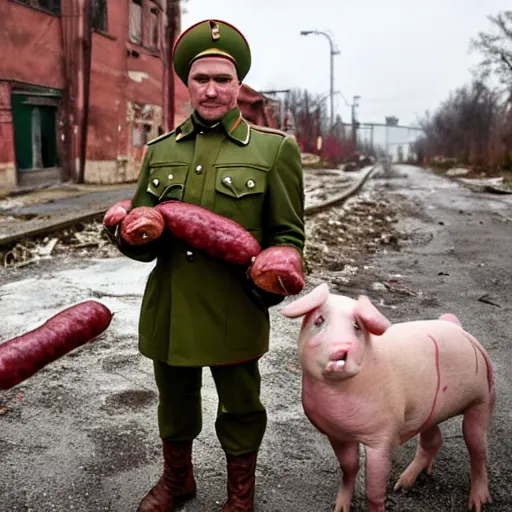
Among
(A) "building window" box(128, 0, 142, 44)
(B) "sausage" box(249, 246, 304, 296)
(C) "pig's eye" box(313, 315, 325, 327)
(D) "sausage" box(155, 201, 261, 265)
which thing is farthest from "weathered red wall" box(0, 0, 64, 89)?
(C) "pig's eye" box(313, 315, 325, 327)

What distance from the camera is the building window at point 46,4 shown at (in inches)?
573

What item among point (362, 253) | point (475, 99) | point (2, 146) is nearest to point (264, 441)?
point (362, 253)

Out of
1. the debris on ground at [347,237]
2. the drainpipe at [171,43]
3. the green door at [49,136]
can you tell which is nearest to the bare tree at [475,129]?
the drainpipe at [171,43]

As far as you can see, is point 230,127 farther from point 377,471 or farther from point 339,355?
point 377,471

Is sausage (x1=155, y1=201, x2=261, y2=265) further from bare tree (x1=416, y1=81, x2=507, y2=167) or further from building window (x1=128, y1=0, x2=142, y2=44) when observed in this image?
bare tree (x1=416, y1=81, x2=507, y2=167)

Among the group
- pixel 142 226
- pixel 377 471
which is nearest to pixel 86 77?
pixel 142 226

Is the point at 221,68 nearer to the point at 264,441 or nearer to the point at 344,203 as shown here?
the point at 264,441

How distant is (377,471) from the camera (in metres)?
2.52

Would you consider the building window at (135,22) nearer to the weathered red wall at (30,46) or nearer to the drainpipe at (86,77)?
the drainpipe at (86,77)

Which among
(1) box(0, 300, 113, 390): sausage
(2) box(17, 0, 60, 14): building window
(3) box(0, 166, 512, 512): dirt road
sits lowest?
(3) box(0, 166, 512, 512): dirt road

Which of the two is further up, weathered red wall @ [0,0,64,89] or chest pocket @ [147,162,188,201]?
weathered red wall @ [0,0,64,89]

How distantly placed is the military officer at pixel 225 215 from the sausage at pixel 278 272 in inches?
8.0

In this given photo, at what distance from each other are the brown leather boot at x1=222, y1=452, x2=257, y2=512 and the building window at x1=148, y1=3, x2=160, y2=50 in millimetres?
18815

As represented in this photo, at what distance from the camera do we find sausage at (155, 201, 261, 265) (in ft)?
7.92
